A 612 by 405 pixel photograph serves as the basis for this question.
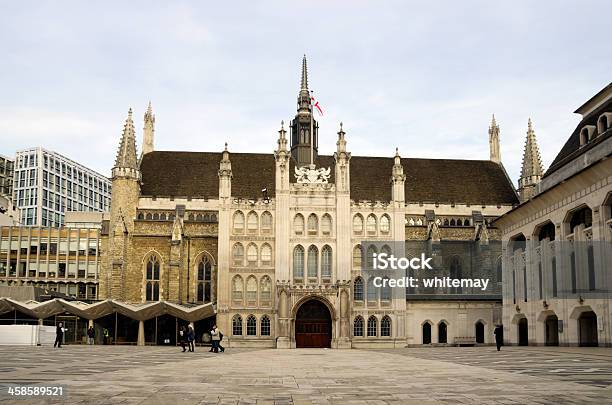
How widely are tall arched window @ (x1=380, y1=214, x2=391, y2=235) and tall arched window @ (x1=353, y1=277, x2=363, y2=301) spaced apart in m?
4.75

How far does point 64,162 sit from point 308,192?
13547cm

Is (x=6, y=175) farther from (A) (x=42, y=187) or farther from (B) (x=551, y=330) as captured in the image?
(B) (x=551, y=330)

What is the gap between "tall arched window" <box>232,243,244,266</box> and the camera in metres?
64.4

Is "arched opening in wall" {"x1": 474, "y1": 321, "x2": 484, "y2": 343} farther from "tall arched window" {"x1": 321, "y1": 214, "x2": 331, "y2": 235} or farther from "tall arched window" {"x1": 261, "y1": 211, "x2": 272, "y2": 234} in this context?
"tall arched window" {"x1": 261, "y1": 211, "x2": 272, "y2": 234}

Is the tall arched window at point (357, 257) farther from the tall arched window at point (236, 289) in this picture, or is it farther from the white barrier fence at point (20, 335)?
the white barrier fence at point (20, 335)

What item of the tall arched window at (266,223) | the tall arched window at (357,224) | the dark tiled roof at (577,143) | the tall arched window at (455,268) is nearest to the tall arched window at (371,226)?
the tall arched window at (357,224)

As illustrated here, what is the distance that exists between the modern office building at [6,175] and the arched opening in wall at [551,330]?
119 meters

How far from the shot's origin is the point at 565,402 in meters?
13.7

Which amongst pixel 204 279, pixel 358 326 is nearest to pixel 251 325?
pixel 204 279

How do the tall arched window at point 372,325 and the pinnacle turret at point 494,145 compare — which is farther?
the pinnacle turret at point 494,145

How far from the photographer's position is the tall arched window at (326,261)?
212 feet

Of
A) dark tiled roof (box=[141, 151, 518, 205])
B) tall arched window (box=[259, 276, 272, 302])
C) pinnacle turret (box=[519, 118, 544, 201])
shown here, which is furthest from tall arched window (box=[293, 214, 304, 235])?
pinnacle turret (box=[519, 118, 544, 201])

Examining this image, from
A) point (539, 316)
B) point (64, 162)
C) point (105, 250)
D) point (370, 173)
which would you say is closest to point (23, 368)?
point (539, 316)

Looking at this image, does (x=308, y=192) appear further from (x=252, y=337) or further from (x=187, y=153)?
(x=187, y=153)
